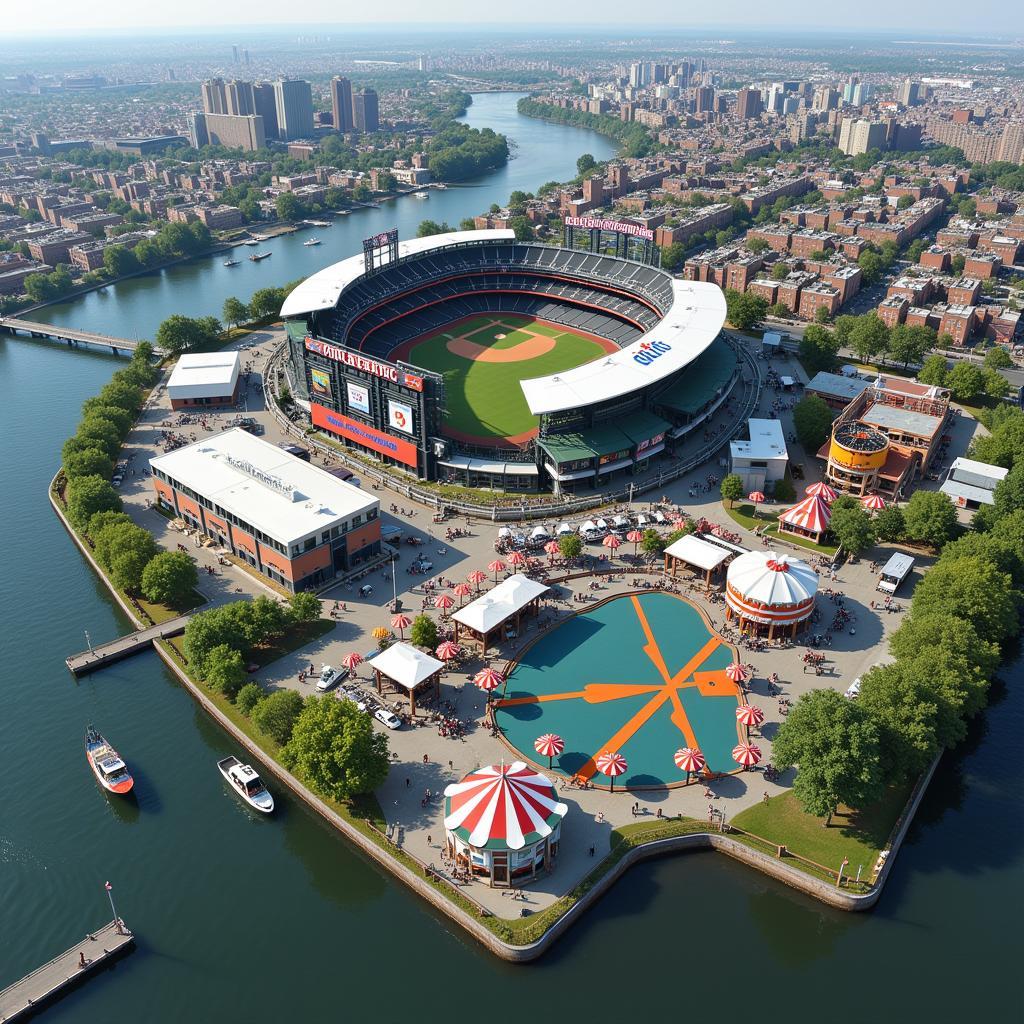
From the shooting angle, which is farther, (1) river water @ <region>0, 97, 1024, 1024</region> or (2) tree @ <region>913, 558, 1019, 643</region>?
(2) tree @ <region>913, 558, 1019, 643</region>

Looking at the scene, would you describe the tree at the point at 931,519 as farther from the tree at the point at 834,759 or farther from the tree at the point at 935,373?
the tree at the point at 935,373

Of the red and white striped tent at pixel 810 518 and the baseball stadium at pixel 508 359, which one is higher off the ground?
the baseball stadium at pixel 508 359

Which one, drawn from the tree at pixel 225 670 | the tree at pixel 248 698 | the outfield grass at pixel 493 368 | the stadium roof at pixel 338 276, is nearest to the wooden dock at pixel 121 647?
the tree at pixel 225 670

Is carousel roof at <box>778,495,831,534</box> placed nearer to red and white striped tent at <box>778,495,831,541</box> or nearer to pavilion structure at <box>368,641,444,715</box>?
red and white striped tent at <box>778,495,831,541</box>

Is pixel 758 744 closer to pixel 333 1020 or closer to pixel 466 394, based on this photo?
pixel 333 1020

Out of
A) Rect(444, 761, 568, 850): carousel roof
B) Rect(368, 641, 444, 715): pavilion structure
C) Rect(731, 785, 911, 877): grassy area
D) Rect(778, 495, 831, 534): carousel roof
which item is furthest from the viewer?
Rect(778, 495, 831, 534): carousel roof

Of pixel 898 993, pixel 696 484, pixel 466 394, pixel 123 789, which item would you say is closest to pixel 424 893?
pixel 123 789

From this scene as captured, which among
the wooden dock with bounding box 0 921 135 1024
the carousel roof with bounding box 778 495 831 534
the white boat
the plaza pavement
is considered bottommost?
the wooden dock with bounding box 0 921 135 1024

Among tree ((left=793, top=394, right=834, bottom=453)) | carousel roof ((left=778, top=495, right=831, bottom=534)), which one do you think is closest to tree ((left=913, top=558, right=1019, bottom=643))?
carousel roof ((left=778, top=495, right=831, bottom=534))
